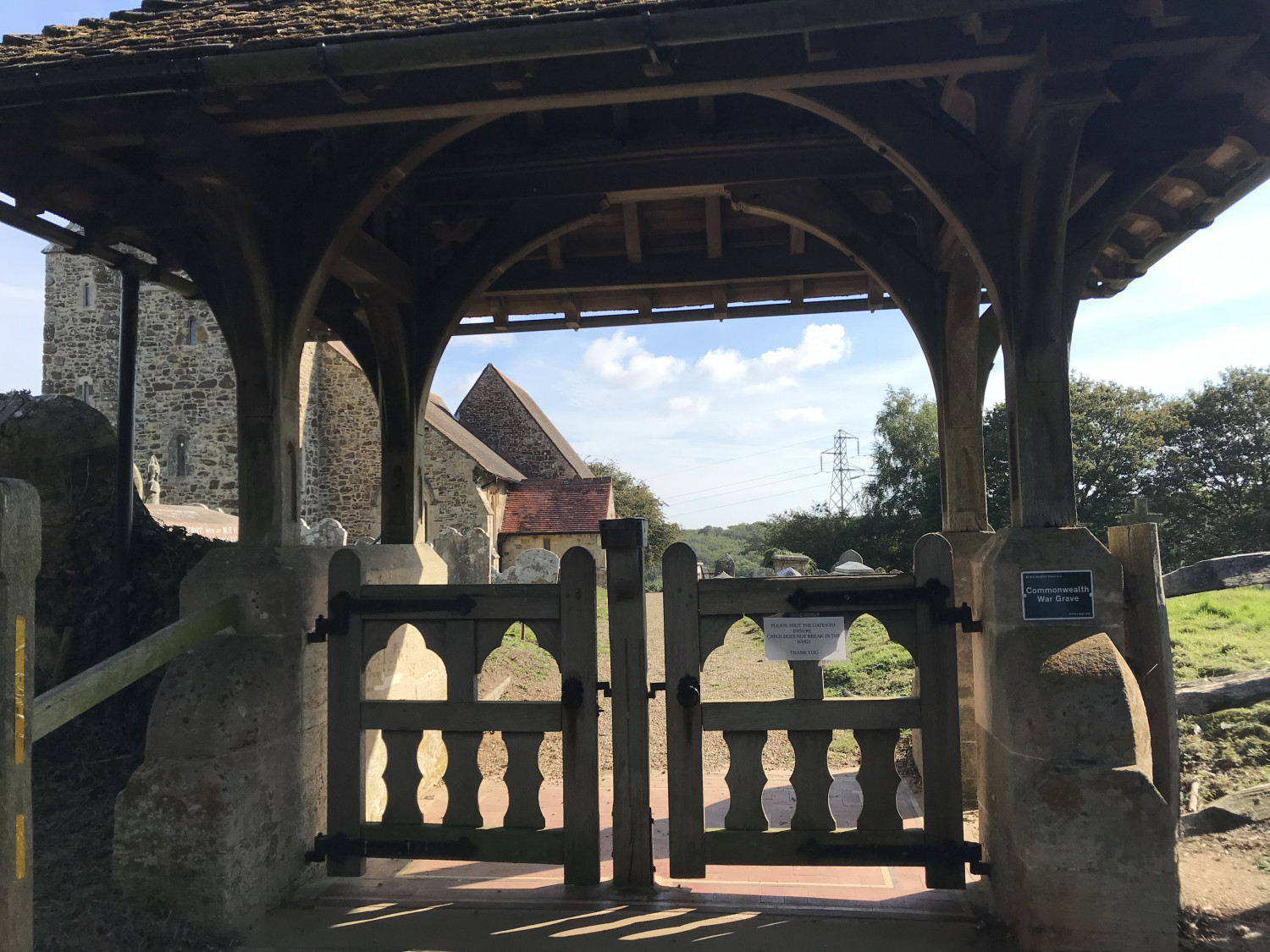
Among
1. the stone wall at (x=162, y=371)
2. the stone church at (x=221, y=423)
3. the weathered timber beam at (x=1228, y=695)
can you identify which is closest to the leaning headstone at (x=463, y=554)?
the weathered timber beam at (x=1228, y=695)

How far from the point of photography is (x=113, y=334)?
2634 cm

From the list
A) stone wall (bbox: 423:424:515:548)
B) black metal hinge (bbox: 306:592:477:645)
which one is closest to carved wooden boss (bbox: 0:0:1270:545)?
black metal hinge (bbox: 306:592:477:645)

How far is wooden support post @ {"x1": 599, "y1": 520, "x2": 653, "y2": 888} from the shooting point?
12.6 ft

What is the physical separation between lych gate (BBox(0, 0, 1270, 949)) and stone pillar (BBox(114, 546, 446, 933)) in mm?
14

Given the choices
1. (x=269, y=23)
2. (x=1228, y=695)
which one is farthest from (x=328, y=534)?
(x=1228, y=695)

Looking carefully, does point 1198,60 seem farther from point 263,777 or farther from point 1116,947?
Result: point 263,777

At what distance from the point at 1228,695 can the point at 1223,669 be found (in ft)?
6.87

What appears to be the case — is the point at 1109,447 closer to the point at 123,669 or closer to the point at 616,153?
the point at 616,153

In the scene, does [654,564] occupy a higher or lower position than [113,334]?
lower

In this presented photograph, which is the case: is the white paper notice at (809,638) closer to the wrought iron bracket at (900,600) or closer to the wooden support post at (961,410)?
the wrought iron bracket at (900,600)

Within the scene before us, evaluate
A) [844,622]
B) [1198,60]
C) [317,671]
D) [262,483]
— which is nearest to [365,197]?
[262,483]

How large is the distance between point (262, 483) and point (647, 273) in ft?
10.8

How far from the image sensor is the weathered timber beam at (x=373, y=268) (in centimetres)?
461

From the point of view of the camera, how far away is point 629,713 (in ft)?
12.7
